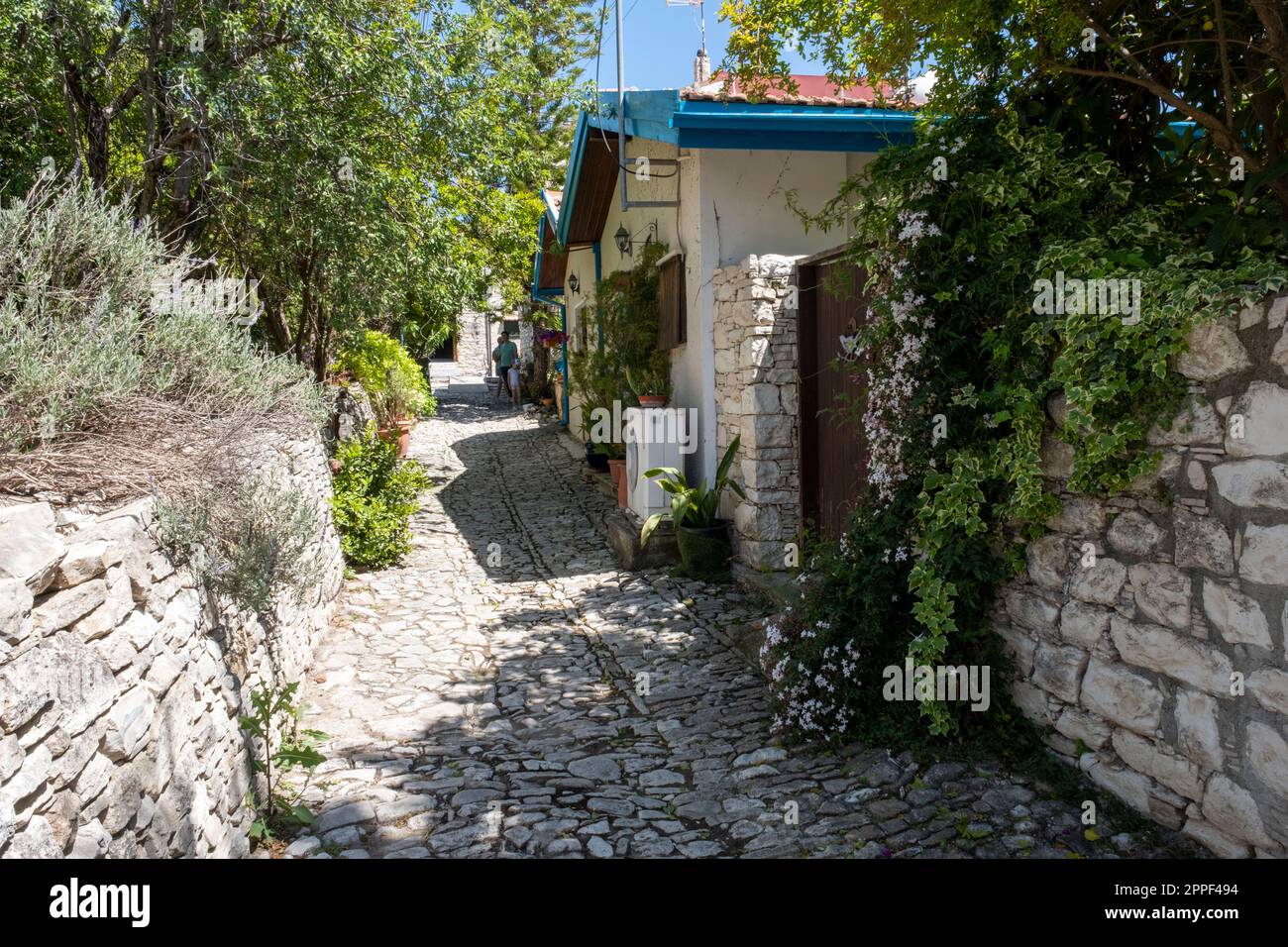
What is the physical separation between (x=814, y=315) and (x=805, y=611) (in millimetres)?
2638

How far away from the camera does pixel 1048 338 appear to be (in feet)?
11.1

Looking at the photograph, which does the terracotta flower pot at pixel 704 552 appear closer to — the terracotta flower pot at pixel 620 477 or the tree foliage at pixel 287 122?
the terracotta flower pot at pixel 620 477

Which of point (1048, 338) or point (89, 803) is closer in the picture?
point (89, 803)

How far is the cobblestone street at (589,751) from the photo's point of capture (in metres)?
3.42

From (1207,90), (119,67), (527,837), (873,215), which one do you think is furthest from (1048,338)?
(119,67)

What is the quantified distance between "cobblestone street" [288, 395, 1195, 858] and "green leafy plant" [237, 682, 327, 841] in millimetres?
103

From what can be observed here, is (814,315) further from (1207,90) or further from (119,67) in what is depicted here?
(119,67)

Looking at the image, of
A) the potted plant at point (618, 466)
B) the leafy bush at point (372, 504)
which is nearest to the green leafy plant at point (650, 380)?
the potted plant at point (618, 466)

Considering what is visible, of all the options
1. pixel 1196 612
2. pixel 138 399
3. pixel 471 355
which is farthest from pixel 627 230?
pixel 471 355

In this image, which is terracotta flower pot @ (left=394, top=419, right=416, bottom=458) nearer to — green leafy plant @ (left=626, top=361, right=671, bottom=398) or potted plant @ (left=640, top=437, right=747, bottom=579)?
green leafy plant @ (left=626, top=361, right=671, bottom=398)

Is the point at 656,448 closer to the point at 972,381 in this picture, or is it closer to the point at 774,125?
the point at 774,125

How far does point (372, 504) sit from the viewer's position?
306 inches

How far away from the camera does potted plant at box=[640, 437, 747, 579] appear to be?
7.02m

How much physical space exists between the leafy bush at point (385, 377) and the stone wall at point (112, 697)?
843 centimetres
